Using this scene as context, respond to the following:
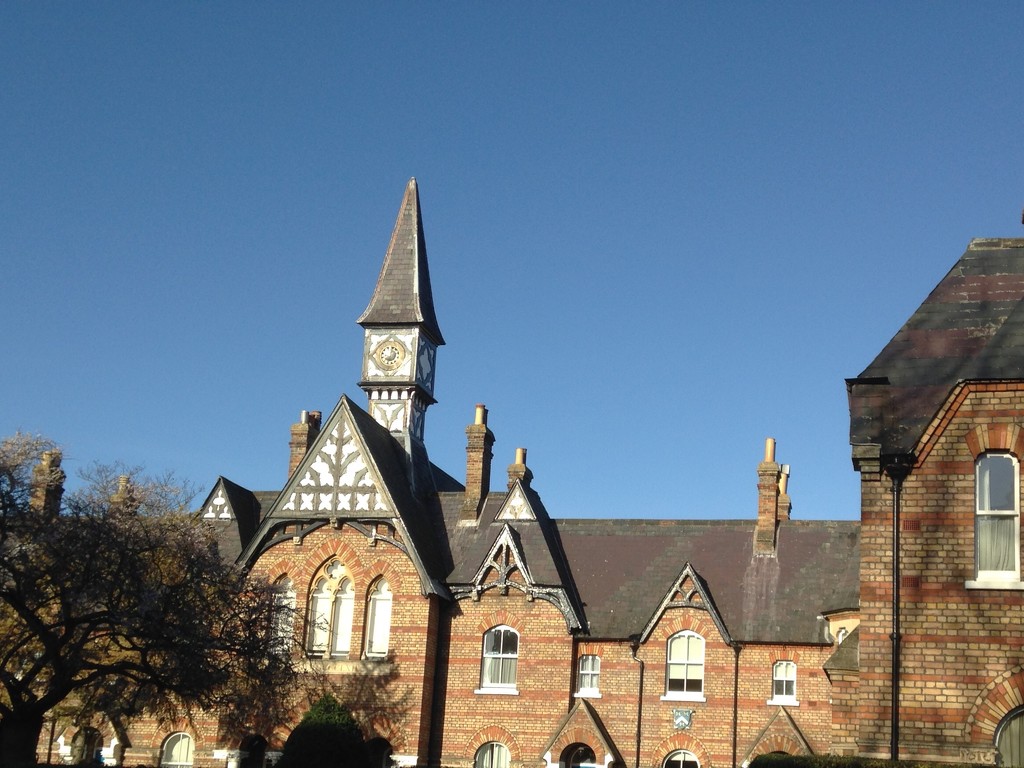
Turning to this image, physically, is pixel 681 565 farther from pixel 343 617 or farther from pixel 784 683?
pixel 343 617

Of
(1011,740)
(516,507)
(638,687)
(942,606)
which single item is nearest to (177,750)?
(516,507)

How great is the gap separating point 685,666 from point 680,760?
2681 mm

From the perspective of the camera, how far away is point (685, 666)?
37.6 meters

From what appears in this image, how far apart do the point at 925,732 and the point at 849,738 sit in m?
1.17

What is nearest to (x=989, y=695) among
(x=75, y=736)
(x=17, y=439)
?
(x=17, y=439)

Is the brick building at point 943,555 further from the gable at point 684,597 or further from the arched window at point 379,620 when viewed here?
the arched window at point 379,620

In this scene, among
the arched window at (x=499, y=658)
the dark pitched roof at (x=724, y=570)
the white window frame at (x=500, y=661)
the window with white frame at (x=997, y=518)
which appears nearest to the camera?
the window with white frame at (x=997, y=518)

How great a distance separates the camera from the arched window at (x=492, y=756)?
38.1 meters

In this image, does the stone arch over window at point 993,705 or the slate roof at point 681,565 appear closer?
the stone arch over window at point 993,705

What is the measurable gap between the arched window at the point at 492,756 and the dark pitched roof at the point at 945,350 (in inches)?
790

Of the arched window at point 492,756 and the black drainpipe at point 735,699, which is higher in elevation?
the black drainpipe at point 735,699

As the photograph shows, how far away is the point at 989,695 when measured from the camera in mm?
19922

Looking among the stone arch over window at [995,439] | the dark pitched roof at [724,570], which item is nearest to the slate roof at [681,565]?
the dark pitched roof at [724,570]

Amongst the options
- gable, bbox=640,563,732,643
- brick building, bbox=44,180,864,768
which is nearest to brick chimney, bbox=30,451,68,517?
brick building, bbox=44,180,864,768
